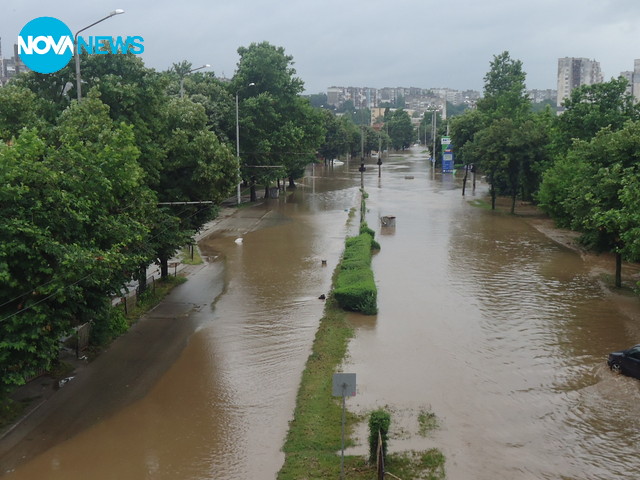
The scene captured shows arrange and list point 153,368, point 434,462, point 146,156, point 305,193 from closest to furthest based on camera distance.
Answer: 1. point 434,462
2. point 153,368
3. point 146,156
4. point 305,193

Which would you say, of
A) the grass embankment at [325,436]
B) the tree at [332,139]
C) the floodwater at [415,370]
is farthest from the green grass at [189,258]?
the tree at [332,139]

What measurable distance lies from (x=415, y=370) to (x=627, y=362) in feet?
18.2

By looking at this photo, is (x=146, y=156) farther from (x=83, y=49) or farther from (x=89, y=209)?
(x=89, y=209)

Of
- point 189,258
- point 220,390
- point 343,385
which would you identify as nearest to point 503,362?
point 220,390

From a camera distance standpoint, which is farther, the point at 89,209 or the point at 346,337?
the point at 346,337

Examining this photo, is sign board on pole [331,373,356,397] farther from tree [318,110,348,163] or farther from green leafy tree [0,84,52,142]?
tree [318,110,348,163]

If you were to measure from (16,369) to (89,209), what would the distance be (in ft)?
13.1

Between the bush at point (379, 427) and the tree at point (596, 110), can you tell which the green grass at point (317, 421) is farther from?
the tree at point (596, 110)

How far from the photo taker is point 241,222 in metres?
44.9

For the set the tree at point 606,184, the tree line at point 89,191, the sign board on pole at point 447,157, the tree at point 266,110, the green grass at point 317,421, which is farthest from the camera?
the sign board on pole at point 447,157

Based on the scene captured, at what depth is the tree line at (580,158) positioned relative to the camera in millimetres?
22348

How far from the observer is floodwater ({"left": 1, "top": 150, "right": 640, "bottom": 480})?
12.8 meters

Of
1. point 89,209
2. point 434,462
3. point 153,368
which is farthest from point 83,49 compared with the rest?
point 434,462

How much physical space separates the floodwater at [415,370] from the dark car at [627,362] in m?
0.25
